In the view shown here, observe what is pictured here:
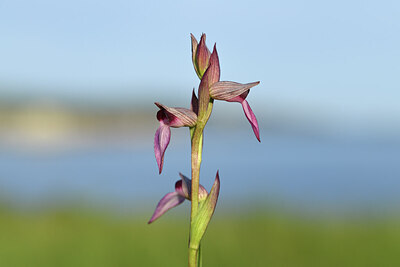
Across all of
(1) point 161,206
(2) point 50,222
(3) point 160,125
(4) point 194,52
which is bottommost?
(2) point 50,222

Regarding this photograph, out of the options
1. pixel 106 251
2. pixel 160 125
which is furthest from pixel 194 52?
pixel 106 251

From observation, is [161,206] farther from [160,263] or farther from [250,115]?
[160,263]

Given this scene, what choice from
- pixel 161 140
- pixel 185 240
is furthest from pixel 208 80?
pixel 185 240

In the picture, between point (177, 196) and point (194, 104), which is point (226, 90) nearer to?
point (194, 104)

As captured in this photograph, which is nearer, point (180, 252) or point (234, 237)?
point (180, 252)

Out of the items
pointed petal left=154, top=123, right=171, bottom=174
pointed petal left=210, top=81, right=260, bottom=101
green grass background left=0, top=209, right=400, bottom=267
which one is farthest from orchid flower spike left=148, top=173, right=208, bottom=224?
green grass background left=0, top=209, right=400, bottom=267

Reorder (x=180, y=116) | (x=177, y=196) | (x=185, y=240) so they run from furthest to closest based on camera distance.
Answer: (x=185, y=240), (x=177, y=196), (x=180, y=116)

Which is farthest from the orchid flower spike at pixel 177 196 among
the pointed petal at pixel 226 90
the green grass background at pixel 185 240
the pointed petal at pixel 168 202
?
the green grass background at pixel 185 240
